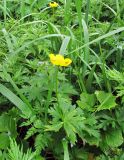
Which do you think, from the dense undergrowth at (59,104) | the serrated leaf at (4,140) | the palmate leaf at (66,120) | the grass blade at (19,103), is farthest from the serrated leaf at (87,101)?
the serrated leaf at (4,140)

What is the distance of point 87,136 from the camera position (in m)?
1.74

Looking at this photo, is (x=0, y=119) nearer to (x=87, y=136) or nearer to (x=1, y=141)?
(x=1, y=141)

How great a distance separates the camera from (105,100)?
69.0 inches

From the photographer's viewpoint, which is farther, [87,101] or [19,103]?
[87,101]

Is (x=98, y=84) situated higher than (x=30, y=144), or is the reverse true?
(x=98, y=84)

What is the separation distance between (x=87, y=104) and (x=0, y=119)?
1.34ft

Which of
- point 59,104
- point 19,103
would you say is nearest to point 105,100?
point 59,104

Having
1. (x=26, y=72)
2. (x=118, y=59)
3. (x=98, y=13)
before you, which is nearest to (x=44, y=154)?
(x=26, y=72)

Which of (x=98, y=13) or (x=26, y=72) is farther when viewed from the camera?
(x=98, y=13)

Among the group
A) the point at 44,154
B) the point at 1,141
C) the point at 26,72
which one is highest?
the point at 26,72

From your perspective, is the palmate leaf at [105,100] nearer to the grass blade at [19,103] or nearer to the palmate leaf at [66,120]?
the palmate leaf at [66,120]

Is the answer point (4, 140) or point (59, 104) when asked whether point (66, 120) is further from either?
point (4, 140)

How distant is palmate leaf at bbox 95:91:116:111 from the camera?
67.9 inches

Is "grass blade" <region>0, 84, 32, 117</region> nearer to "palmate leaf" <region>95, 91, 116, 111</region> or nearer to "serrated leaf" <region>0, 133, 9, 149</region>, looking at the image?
"serrated leaf" <region>0, 133, 9, 149</region>
